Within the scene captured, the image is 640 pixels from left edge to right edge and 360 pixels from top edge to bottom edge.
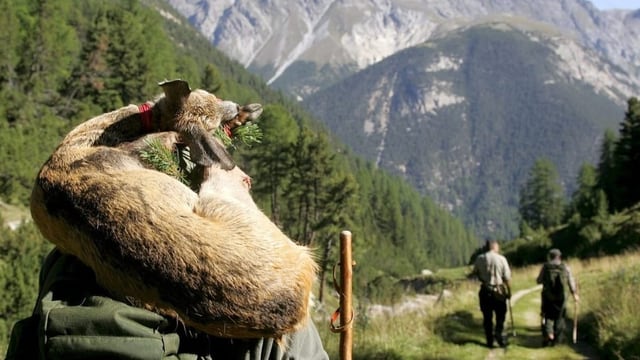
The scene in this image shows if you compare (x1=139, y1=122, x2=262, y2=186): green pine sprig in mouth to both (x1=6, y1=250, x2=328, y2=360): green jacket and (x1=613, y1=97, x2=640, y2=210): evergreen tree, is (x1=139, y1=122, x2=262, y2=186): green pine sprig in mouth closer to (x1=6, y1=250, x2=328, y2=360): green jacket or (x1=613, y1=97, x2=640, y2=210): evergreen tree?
(x1=6, y1=250, x2=328, y2=360): green jacket

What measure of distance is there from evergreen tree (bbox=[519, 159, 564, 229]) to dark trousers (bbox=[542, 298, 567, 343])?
9365cm

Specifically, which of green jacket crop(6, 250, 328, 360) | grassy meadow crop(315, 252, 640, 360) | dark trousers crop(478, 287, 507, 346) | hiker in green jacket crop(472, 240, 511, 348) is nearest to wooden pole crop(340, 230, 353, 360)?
green jacket crop(6, 250, 328, 360)

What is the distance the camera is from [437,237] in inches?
6058

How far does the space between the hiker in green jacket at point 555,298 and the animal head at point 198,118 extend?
12.0m

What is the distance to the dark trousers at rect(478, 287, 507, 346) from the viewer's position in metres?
12.1

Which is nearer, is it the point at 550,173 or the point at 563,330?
the point at 563,330

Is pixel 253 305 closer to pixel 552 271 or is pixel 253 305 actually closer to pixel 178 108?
pixel 178 108

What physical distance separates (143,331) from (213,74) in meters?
48.7

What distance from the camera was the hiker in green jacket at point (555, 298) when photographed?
12.6 m

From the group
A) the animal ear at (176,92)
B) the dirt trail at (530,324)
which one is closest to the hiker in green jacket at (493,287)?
the dirt trail at (530,324)

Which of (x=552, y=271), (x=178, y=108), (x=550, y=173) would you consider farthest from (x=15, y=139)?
(x=550, y=173)

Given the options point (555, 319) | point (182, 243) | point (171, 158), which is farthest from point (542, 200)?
point (182, 243)

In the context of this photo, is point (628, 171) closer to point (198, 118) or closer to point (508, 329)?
point (508, 329)

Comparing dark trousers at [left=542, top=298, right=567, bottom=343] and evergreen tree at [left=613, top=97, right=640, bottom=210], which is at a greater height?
evergreen tree at [left=613, top=97, right=640, bottom=210]
